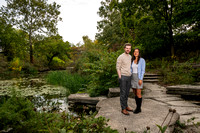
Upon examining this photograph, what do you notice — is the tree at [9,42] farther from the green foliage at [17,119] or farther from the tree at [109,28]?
the green foliage at [17,119]

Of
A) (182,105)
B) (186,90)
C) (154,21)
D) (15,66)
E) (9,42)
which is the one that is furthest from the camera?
(9,42)

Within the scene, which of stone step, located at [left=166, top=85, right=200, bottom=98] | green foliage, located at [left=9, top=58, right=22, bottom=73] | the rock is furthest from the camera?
green foliage, located at [left=9, top=58, right=22, bottom=73]

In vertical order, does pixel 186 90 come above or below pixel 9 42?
below

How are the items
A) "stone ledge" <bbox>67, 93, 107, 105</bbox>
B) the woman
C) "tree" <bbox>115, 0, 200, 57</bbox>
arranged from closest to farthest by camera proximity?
the woman, "stone ledge" <bbox>67, 93, 107, 105</bbox>, "tree" <bbox>115, 0, 200, 57</bbox>

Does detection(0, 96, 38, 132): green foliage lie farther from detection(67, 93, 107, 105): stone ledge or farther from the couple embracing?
detection(67, 93, 107, 105): stone ledge

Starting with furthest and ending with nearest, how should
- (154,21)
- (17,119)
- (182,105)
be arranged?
1. (154,21)
2. (182,105)
3. (17,119)

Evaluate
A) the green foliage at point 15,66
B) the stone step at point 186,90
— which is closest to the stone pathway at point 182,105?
the stone step at point 186,90

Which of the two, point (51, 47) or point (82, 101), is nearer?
point (82, 101)

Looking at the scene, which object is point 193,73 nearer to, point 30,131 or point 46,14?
point 30,131

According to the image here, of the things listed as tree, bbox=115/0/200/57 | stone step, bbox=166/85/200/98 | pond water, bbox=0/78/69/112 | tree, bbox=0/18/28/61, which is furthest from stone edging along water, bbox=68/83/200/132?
tree, bbox=0/18/28/61

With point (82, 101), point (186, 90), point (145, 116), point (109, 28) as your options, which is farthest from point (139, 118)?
point (109, 28)

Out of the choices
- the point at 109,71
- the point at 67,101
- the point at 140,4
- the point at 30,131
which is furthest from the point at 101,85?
the point at 140,4

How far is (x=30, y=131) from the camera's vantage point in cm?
160

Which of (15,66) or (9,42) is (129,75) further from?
(9,42)
